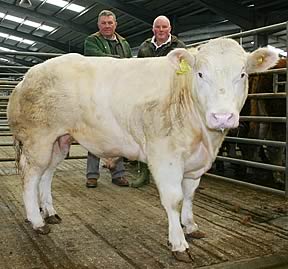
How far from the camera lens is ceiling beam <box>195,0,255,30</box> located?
10.1 metres

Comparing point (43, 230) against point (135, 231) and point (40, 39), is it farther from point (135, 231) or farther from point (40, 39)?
point (40, 39)

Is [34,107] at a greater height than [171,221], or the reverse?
[34,107]

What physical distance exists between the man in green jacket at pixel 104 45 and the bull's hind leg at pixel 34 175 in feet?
5.44

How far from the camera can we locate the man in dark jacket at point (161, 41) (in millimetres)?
4836

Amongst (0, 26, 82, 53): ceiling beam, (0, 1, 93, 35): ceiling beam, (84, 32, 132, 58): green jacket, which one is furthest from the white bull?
(0, 26, 82, 53): ceiling beam

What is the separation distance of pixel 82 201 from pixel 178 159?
73.2 inches

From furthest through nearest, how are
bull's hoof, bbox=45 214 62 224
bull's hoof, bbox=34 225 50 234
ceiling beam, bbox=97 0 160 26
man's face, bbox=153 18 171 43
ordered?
1. ceiling beam, bbox=97 0 160 26
2. man's face, bbox=153 18 171 43
3. bull's hoof, bbox=45 214 62 224
4. bull's hoof, bbox=34 225 50 234

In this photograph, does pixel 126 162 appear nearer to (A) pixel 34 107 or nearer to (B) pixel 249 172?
(B) pixel 249 172

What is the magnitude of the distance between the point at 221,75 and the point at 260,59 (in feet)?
1.27

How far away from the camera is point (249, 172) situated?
6.64 meters

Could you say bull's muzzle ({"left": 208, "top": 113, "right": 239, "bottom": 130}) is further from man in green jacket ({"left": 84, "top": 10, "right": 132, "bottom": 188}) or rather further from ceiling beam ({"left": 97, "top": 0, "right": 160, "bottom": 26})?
ceiling beam ({"left": 97, "top": 0, "right": 160, "bottom": 26})

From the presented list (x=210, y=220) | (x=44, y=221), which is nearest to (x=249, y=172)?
(x=210, y=220)

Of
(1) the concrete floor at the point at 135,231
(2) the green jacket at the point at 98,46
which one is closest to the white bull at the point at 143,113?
(1) the concrete floor at the point at 135,231

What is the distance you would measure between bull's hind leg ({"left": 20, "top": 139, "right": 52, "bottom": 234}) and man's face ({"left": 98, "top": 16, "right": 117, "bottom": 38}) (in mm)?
1978
